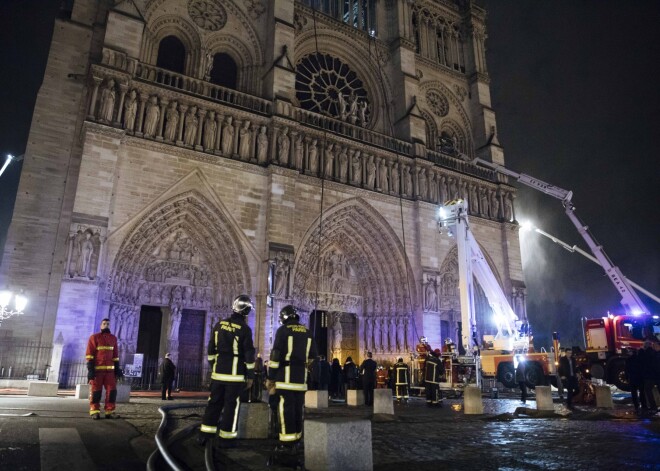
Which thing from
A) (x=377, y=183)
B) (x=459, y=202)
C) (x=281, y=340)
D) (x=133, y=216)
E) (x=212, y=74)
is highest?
(x=212, y=74)

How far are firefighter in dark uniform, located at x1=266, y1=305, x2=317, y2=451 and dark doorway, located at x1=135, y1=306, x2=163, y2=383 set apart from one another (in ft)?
35.4

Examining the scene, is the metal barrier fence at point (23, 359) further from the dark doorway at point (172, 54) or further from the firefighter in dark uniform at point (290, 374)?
the dark doorway at point (172, 54)

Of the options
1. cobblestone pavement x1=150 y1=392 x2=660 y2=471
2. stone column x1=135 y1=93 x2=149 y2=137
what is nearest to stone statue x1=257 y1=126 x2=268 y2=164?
stone column x1=135 y1=93 x2=149 y2=137

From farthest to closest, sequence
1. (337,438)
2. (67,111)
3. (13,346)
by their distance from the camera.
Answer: (67,111) < (13,346) < (337,438)

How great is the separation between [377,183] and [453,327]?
7.05 m

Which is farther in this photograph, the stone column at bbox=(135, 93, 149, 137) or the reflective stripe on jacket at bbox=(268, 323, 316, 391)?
the stone column at bbox=(135, 93, 149, 137)

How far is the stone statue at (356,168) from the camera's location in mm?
17266

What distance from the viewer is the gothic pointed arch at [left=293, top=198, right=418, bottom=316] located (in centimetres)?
1708

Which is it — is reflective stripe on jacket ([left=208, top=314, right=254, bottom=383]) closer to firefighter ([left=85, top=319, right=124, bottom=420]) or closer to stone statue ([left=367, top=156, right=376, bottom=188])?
firefighter ([left=85, top=319, right=124, bottom=420])

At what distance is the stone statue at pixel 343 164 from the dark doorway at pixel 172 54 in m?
6.56

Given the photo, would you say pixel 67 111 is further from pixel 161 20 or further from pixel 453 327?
pixel 453 327

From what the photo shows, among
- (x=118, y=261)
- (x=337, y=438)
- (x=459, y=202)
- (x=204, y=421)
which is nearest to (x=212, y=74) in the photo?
(x=118, y=261)

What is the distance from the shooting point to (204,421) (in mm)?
4383

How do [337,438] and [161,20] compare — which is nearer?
[337,438]
